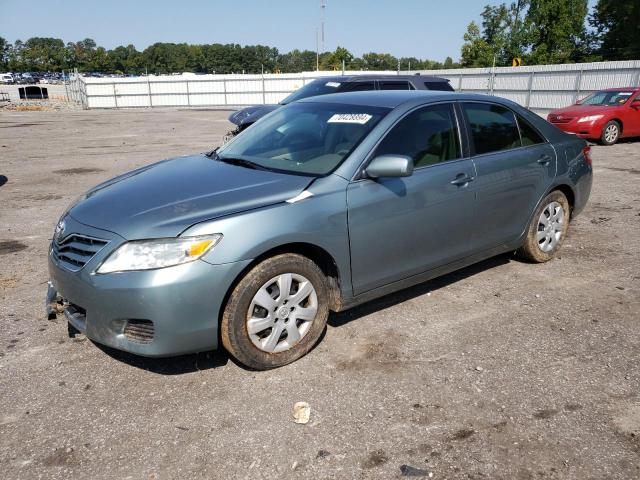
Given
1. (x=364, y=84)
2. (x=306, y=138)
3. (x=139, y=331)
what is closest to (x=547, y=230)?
(x=306, y=138)

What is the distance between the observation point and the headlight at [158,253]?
282 centimetres

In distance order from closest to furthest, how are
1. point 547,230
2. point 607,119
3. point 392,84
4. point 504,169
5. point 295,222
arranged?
1. point 295,222
2. point 504,169
3. point 547,230
4. point 392,84
5. point 607,119

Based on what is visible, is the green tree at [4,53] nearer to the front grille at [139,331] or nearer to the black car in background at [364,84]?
the black car in background at [364,84]

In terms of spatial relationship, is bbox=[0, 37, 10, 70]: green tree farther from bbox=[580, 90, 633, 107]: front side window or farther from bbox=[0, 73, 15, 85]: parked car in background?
bbox=[580, 90, 633, 107]: front side window

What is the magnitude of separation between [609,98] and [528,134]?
40.1 feet

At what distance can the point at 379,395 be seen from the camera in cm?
301

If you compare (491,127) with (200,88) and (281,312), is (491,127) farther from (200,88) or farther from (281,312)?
(200,88)

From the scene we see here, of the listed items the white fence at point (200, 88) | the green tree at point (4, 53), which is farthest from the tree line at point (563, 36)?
the green tree at point (4, 53)

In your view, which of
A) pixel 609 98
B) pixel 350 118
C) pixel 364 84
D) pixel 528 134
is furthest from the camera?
pixel 609 98

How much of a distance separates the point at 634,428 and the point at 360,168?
2144 millimetres

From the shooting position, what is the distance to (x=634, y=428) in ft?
8.95

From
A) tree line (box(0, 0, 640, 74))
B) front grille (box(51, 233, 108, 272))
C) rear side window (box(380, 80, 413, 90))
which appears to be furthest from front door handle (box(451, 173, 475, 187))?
tree line (box(0, 0, 640, 74))

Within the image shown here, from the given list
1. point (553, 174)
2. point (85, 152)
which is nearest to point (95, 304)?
point (553, 174)

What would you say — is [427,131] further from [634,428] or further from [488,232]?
[634,428]
